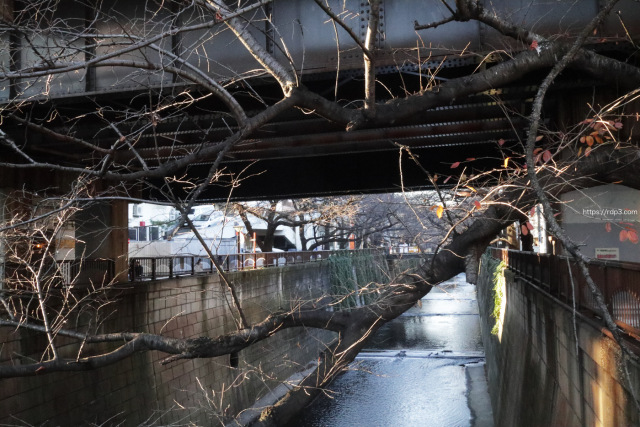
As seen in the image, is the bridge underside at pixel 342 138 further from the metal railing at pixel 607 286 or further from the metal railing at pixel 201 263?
the metal railing at pixel 201 263

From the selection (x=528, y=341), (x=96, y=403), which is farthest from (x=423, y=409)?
(x=96, y=403)

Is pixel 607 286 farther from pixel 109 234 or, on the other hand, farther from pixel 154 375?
pixel 109 234

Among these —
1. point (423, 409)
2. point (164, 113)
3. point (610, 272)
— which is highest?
point (164, 113)

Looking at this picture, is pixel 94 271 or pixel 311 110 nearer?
pixel 311 110

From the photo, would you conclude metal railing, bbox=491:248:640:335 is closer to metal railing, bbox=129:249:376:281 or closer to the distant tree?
the distant tree

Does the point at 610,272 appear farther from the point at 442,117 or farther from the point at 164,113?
the point at 164,113

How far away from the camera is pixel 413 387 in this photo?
2564 centimetres

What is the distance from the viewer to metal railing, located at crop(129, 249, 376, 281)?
706 inches

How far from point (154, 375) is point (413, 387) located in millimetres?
13007

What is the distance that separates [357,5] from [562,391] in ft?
24.3

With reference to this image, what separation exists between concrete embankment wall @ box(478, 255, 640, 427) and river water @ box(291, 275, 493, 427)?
1.95m

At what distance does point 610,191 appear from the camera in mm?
12195

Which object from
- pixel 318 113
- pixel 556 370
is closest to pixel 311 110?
pixel 318 113

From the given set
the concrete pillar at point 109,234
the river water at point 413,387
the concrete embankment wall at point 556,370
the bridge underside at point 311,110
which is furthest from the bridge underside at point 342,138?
the river water at point 413,387
